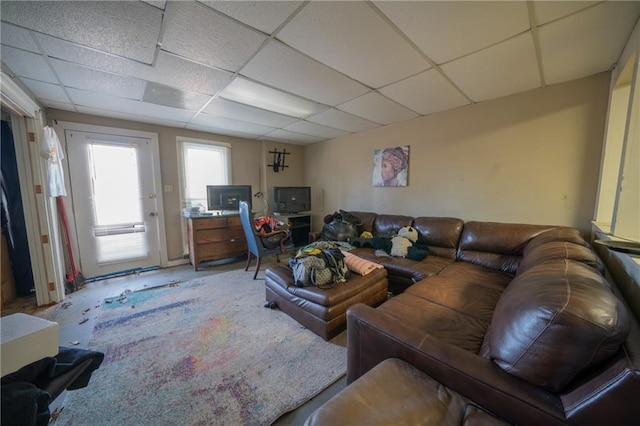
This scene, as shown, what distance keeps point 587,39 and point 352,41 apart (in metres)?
1.66

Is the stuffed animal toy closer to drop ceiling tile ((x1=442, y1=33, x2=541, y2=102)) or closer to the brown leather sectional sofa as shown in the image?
the brown leather sectional sofa

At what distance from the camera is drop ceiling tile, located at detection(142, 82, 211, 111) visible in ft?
7.57

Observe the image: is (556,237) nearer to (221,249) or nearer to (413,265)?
(413,265)

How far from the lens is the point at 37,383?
687 mm

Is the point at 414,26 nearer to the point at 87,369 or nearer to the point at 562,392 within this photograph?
the point at 562,392

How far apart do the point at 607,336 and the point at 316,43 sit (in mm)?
2029

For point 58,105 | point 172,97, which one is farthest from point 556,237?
point 58,105

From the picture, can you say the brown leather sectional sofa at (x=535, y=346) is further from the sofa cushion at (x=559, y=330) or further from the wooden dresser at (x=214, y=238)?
the wooden dresser at (x=214, y=238)

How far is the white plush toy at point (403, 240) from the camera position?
2.81m

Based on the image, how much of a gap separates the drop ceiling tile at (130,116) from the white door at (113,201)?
11.1 inches

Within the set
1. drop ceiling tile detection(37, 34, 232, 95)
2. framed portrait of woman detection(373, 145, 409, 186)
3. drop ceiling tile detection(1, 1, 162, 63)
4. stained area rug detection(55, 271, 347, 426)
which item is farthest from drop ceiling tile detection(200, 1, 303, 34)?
framed portrait of woman detection(373, 145, 409, 186)

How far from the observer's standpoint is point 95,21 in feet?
4.49

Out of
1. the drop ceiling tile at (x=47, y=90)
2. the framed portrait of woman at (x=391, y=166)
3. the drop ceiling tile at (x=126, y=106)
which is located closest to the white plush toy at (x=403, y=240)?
the framed portrait of woman at (x=391, y=166)

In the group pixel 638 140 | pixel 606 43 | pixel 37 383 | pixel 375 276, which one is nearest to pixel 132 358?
pixel 37 383
